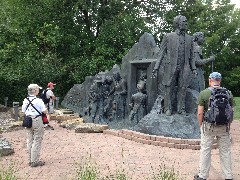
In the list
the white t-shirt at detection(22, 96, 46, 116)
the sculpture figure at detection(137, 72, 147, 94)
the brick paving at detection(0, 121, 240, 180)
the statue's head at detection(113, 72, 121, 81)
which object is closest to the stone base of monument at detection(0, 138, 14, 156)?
the brick paving at detection(0, 121, 240, 180)

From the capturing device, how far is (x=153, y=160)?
740cm

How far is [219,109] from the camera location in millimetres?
5574

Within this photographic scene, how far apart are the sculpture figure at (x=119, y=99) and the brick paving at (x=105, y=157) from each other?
2431mm

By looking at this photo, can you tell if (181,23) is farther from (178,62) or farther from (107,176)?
(107,176)

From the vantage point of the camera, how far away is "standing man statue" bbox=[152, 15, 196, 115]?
10.1 meters

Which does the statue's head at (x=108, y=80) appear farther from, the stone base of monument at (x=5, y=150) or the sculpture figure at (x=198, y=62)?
the stone base of monument at (x=5, y=150)

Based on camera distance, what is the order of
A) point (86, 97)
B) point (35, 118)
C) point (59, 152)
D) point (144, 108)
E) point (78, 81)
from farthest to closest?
1. point (78, 81)
2. point (86, 97)
3. point (144, 108)
4. point (59, 152)
5. point (35, 118)

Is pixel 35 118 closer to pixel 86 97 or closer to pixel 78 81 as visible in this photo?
pixel 86 97

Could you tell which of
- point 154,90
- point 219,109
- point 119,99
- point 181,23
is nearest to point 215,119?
point 219,109

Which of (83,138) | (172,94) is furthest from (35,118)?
(172,94)

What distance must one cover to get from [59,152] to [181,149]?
9.62 feet

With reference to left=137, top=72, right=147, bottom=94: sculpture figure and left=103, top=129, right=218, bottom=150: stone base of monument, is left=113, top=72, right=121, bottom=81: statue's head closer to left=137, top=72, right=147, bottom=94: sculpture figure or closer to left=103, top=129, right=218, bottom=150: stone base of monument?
left=137, top=72, right=147, bottom=94: sculpture figure

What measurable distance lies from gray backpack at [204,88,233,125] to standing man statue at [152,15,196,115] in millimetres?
4577

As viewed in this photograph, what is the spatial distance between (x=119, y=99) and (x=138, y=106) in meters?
1.45
